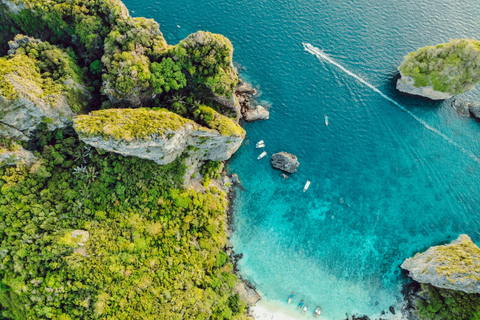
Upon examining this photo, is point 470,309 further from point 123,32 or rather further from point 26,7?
point 26,7

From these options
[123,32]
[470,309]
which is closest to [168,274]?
[123,32]

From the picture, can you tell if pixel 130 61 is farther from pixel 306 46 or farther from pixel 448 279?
pixel 448 279

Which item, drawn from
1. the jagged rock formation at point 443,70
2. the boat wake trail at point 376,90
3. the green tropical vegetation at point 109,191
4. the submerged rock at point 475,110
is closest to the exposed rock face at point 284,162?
the green tropical vegetation at point 109,191

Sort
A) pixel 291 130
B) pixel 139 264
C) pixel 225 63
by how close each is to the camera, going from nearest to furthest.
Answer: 1. pixel 139 264
2. pixel 225 63
3. pixel 291 130

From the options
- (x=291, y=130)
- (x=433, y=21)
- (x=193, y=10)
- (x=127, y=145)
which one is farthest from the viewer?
(x=433, y=21)

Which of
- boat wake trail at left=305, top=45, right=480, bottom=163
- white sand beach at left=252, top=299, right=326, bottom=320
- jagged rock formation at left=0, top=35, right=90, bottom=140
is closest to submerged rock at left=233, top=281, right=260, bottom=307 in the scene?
white sand beach at left=252, top=299, right=326, bottom=320

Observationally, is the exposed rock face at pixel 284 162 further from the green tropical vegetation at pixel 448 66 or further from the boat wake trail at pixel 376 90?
the green tropical vegetation at pixel 448 66
